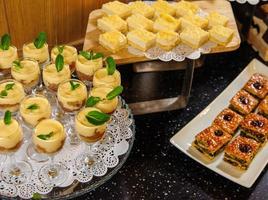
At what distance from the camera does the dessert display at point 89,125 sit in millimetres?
1465

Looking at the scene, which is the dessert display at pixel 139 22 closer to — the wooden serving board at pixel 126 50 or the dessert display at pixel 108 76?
the wooden serving board at pixel 126 50

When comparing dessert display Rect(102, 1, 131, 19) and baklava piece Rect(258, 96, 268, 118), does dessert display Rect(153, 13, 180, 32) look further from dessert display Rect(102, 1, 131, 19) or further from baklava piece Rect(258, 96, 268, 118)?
baklava piece Rect(258, 96, 268, 118)

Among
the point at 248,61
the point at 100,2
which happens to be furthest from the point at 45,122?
the point at 248,61

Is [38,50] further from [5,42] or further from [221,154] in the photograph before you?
[221,154]

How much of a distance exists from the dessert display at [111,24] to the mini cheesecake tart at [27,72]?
33 centimetres

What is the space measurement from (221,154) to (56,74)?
0.70 metres

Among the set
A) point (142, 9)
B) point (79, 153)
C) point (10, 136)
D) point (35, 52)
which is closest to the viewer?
point (10, 136)

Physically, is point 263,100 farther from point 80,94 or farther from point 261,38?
point 80,94

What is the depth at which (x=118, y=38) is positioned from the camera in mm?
1794

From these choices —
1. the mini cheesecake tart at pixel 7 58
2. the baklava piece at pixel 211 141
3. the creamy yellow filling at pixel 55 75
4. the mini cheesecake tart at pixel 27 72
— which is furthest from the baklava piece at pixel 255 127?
the mini cheesecake tart at pixel 7 58

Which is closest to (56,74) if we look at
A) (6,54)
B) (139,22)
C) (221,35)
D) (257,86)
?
(6,54)

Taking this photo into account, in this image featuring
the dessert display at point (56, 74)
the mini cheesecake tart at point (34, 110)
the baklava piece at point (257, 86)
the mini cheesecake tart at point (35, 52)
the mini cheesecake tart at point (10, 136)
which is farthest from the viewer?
the baklava piece at point (257, 86)

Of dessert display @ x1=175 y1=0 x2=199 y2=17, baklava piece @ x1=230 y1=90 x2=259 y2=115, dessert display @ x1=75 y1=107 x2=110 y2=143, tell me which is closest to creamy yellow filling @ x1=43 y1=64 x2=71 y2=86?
dessert display @ x1=75 y1=107 x2=110 y2=143

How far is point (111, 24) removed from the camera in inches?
73.6
